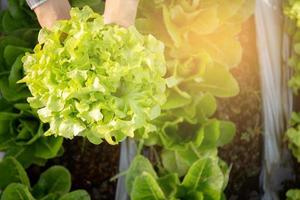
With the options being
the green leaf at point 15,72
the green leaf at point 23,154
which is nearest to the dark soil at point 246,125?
the green leaf at point 23,154

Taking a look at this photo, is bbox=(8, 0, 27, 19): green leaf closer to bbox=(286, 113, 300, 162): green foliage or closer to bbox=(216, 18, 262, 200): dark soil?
bbox=(216, 18, 262, 200): dark soil

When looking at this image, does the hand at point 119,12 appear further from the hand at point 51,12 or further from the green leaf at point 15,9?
the green leaf at point 15,9

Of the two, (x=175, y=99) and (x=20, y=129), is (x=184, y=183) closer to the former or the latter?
(x=175, y=99)

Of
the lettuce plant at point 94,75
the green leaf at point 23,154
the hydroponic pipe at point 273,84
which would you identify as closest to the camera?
the lettuce plant at point 94,75

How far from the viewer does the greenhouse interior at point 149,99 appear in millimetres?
914

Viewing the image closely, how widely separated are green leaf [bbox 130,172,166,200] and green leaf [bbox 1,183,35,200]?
0.71 ft

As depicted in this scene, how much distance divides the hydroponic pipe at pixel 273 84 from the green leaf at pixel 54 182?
1.62 feet

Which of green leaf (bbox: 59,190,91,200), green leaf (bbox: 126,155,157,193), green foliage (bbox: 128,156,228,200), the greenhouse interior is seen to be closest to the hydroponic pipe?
the greenhouse interior

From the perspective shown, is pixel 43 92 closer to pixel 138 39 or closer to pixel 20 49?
pixel 138 39

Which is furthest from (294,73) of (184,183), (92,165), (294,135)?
(92,165)

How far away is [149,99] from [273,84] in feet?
2.01

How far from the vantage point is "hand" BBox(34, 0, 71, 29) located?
994 mm

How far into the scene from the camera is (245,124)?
5.20 feet

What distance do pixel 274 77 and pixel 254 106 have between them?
122 millimetres
